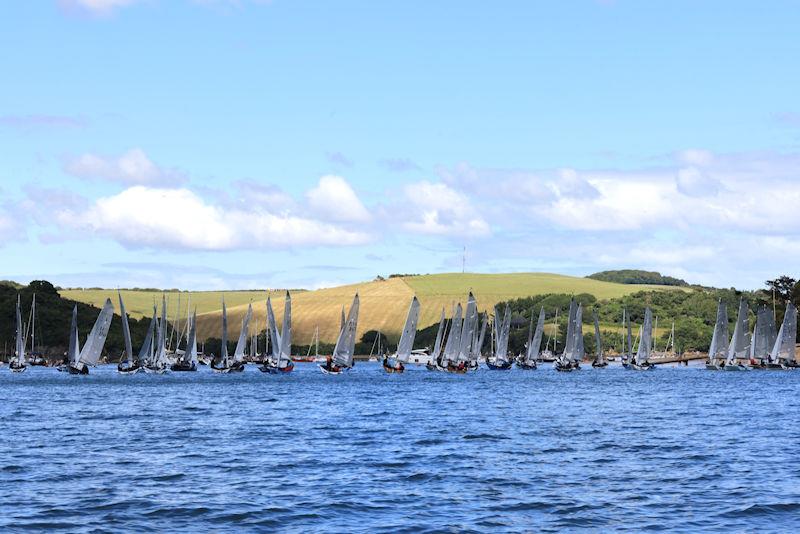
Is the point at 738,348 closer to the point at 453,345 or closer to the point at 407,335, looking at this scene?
the point at 453,345

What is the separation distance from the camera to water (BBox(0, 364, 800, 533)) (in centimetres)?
3612

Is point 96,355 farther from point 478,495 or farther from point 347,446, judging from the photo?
point 478,495

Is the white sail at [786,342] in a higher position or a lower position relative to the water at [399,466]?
higher

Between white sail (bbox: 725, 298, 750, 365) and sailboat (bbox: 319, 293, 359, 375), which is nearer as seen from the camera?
sailboat (bbox: 319, 293, 359, 375)

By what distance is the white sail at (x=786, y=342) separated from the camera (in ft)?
600

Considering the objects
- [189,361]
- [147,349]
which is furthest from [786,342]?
[147,349]

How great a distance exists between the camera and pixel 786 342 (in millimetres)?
185500

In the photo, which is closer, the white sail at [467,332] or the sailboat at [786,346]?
the white sail at [467,332]

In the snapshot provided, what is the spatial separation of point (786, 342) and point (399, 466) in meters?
148

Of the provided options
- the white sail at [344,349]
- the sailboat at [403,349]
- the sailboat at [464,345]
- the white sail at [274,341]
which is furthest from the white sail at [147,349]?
the sailboat at [464,345]

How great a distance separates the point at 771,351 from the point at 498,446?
5657 inches

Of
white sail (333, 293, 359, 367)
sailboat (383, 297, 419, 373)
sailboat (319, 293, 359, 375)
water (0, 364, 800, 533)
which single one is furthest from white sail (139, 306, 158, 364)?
water (0, 364, 800, 533)

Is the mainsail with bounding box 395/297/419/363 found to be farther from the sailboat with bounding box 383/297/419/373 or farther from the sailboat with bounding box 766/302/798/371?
the sailboat with bounding box 766/302/798/371

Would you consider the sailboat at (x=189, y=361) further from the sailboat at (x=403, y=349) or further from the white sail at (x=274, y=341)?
the sailboat at (x=403, y=349)
